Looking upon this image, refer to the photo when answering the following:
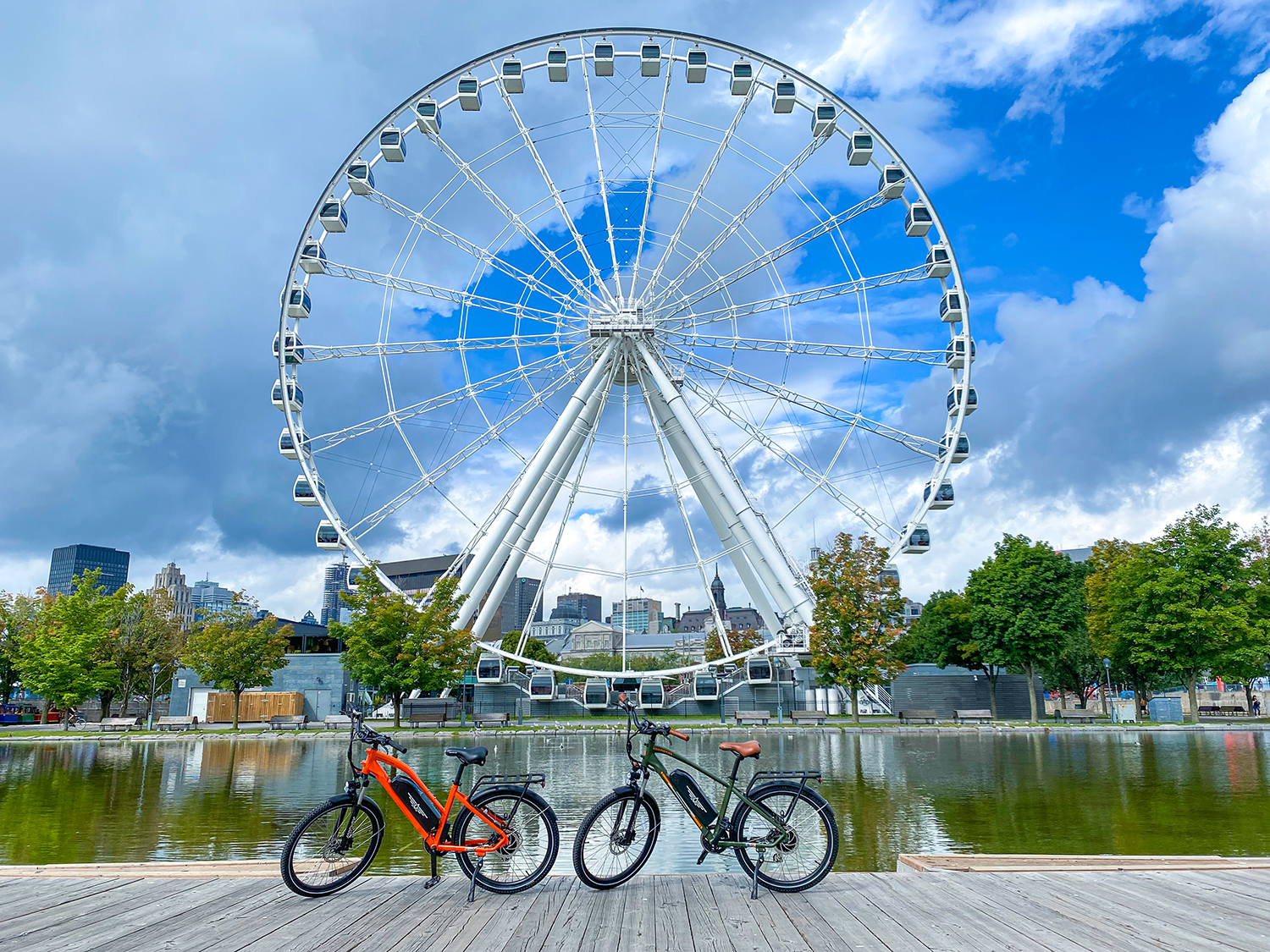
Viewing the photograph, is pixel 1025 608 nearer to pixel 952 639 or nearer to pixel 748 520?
pixel 952 639

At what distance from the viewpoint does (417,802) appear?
705 centimetres

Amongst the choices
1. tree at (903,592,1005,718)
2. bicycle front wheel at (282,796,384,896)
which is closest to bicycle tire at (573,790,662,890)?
bicycle front wheel at (282,796,384,896)

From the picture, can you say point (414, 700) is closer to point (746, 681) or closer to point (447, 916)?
point (746, 681)

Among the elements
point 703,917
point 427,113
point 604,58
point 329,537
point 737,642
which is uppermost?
point 604,58

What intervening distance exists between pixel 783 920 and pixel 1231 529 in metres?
47.7

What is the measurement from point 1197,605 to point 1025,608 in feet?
26.2

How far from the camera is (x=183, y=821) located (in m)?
13.2

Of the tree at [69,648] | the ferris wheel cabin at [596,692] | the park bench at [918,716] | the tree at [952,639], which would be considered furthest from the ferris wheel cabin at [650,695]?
the tree at [69,648]

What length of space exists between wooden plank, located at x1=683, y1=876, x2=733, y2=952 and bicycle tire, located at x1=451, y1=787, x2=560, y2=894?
41.9 inches

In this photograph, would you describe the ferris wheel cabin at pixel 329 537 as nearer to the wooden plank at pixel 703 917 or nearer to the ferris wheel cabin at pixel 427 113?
the ferris wheel cabin at pixel 427 113

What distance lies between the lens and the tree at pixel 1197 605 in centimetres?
Answer: 4303

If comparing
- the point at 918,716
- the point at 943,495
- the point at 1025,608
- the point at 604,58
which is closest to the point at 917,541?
the point at 943,495

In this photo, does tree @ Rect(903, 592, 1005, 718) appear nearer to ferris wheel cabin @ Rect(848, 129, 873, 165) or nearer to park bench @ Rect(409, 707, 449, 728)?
park bench @ Rect(409, 707, 449, 728)

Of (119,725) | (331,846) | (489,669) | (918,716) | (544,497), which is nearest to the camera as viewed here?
(331,846)
